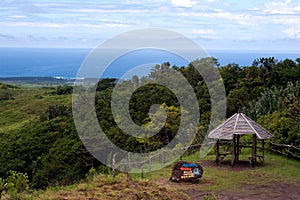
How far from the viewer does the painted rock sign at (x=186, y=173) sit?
1185cm

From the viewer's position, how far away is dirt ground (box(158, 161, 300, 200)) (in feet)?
33.9

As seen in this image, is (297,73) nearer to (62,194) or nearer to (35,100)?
(62,194)

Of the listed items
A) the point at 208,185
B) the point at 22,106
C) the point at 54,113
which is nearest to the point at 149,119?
the point at 54,113

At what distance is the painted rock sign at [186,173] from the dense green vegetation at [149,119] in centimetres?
497

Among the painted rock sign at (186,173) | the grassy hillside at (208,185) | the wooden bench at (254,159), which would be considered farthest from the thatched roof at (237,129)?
the painted rock sign at (186,173)

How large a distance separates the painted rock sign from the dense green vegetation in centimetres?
497

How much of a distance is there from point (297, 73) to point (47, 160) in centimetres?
1625

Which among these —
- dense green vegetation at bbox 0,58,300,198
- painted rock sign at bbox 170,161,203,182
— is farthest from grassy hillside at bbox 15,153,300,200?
dense green vegetation at bbox 0,58,300,198

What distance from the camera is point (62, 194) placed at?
8656 millimetres

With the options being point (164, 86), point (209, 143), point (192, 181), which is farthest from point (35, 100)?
point (192, 181)

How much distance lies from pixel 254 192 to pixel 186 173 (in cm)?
185

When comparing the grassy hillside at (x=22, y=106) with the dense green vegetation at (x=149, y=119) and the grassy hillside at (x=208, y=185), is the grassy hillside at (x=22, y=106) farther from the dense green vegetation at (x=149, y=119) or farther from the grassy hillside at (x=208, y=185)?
the grassy hillside at (x=208, y=185)

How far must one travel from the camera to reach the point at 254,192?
1078 cm

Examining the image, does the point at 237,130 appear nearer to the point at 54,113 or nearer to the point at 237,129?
the point at 237,129
